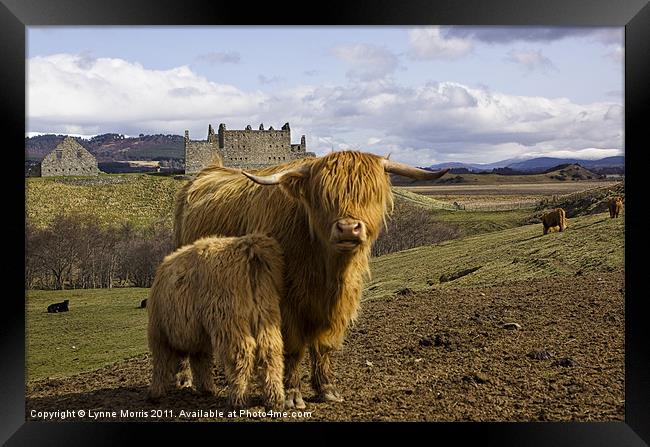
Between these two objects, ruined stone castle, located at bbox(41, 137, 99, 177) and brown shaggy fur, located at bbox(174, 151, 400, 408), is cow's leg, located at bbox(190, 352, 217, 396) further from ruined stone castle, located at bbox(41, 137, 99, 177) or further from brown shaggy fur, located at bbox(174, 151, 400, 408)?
ruined stone castle, located at bbox(41, 137, 99, 177)

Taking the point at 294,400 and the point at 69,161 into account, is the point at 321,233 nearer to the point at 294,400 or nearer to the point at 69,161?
the point at 294,400

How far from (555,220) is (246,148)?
4.91m

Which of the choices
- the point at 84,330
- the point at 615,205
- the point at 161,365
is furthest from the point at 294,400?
the point at 615,205

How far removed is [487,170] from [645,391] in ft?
11.1

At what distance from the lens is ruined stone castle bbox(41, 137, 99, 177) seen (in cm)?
834

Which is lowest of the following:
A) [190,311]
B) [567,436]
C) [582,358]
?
[567,436]

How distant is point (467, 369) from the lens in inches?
260

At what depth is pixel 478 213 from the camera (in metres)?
11.3

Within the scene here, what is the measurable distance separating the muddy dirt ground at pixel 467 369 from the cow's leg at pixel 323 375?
0.09m

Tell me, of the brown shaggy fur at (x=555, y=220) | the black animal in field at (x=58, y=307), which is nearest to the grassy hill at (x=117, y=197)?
the black animal in field at (x=58, y=307)

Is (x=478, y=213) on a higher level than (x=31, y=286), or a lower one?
higher

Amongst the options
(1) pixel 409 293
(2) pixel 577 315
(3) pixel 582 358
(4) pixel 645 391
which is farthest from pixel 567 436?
(1) pixel 409 293

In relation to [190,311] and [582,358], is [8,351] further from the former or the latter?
[582,358]

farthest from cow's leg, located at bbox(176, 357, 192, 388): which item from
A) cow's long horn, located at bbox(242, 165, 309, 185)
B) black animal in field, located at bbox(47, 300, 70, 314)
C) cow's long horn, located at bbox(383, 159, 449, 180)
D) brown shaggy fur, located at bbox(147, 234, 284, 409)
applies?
cow's long horn, located at bbox(383, 159, 449, 180)
